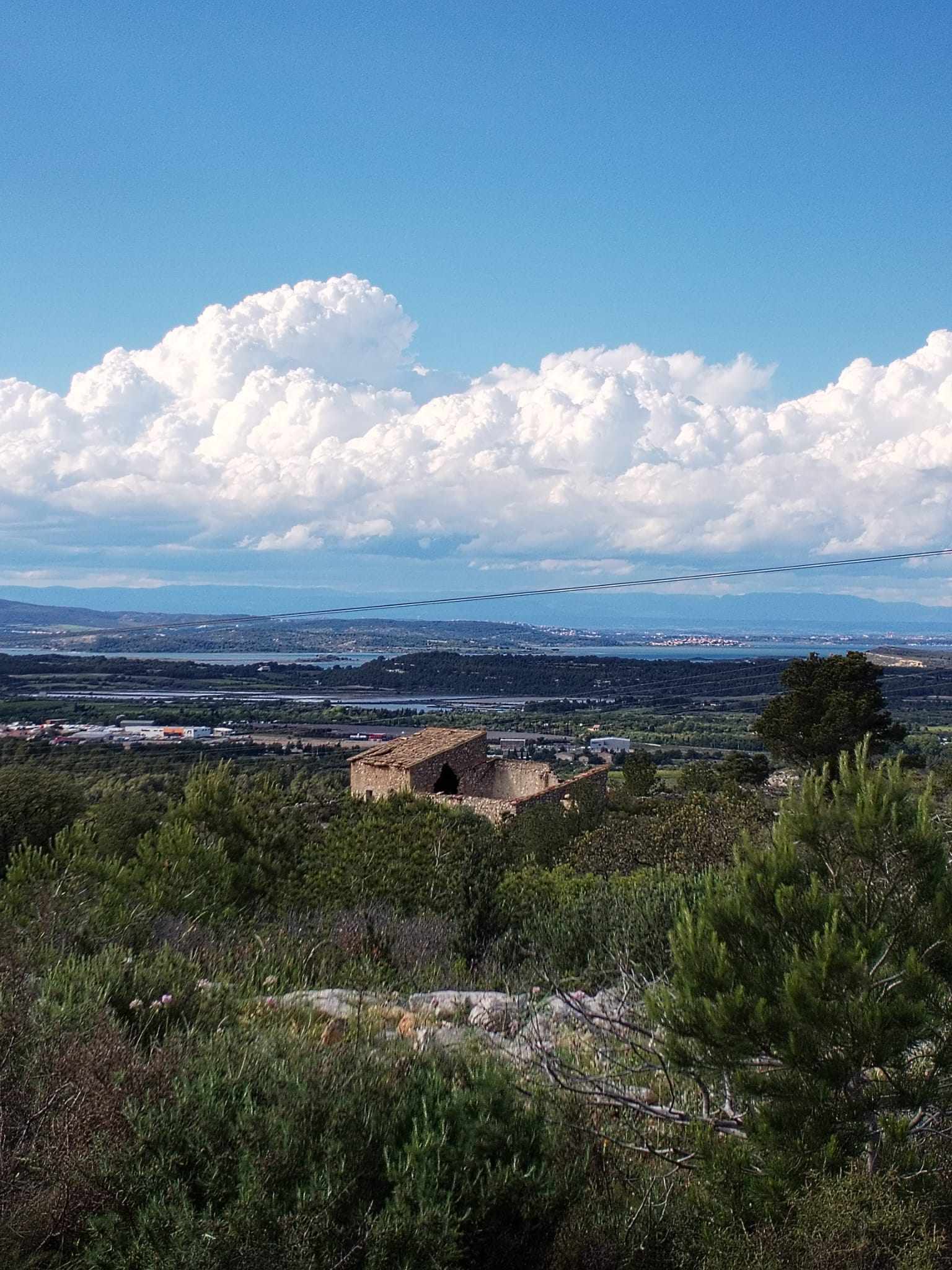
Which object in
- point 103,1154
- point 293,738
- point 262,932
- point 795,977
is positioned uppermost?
point 795,977

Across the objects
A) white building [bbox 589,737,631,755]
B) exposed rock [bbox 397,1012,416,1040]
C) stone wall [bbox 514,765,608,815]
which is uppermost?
exposed rock [bbox 397,1012,416,1040]

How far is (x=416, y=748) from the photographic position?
25.6 m

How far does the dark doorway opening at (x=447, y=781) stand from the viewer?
24812 millimetres

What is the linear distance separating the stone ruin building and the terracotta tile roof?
0.07 feet

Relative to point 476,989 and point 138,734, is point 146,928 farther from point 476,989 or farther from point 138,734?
point 138,734

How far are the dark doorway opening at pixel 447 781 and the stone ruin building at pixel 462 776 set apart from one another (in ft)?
0.05

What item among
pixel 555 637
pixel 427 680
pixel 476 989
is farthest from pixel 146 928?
pixel 555 637

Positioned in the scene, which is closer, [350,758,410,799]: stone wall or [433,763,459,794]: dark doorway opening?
[350,758,410,799]: stone wall

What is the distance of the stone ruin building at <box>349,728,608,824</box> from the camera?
23234 mm

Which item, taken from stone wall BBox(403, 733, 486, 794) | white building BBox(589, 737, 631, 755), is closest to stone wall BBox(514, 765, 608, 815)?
stone wall BBox(403, 733, 486, 794)

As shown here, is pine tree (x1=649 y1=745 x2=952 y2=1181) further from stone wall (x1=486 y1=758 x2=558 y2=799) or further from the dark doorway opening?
stone wall (x1=486 y1=758 x2=558 y2=799)

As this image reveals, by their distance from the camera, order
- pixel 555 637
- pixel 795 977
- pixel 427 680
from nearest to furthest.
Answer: pixel 795 977, pixel 427 680, pixel 555 637

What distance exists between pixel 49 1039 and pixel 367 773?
20133 millimetres

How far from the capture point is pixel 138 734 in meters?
50.4
